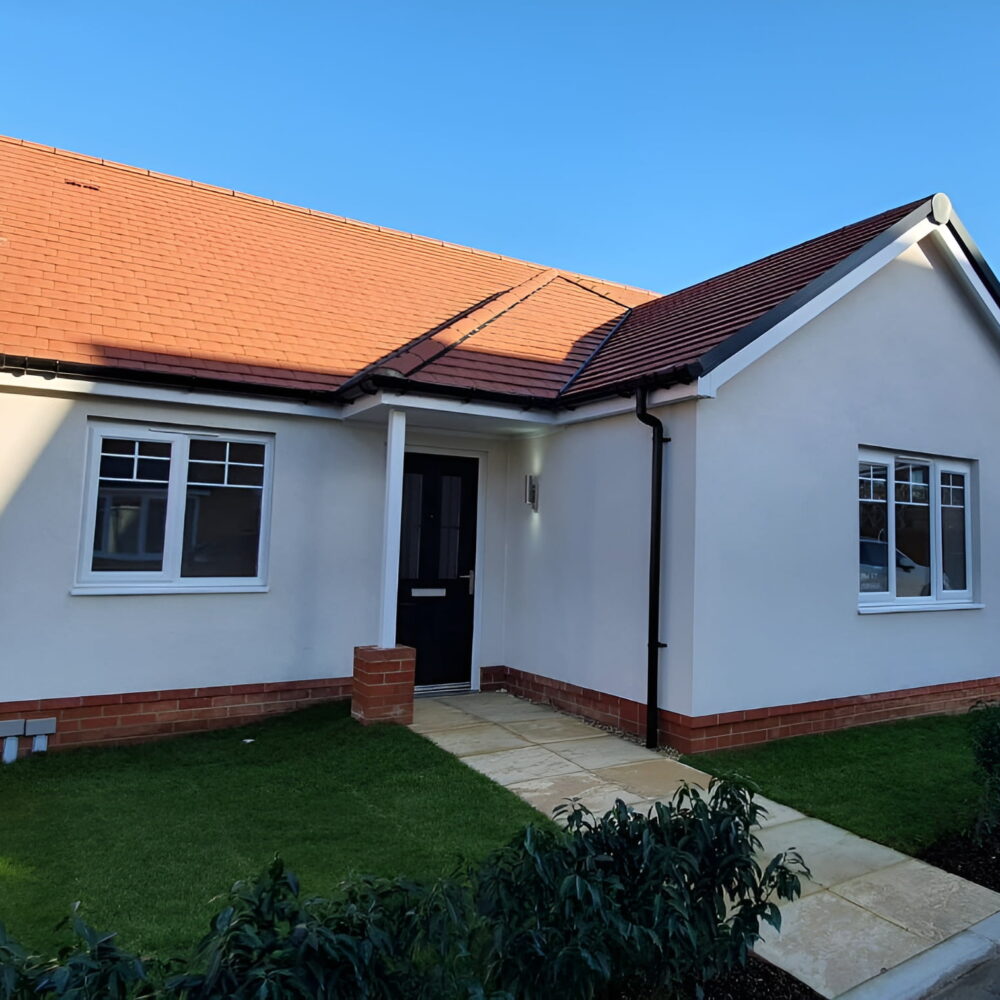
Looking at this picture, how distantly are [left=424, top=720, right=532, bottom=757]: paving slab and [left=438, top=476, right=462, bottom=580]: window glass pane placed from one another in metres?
2.09

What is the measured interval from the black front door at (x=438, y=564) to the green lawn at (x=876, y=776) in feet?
11.0

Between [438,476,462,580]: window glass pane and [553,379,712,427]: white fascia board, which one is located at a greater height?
[553,379,712,427]: white fascia board

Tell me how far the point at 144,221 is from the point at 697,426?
7.42 m

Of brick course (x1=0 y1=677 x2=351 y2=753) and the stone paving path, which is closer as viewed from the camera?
the stone paving path

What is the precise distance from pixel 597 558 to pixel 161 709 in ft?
15.1

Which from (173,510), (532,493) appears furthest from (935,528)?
(173,510)

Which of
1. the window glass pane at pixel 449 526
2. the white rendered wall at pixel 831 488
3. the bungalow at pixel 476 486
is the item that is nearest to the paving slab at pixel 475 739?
the bungalow at pixel 476 486

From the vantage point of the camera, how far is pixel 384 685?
6680 millimetres

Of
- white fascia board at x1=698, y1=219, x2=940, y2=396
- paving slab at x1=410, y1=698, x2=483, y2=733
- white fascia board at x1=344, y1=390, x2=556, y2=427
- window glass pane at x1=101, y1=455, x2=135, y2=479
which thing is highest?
white fascia board at x1=698, y1=219, x2=940, y2=396

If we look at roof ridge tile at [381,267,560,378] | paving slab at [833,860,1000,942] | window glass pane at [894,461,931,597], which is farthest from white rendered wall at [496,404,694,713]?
window glass pane at [894,461,931,597]

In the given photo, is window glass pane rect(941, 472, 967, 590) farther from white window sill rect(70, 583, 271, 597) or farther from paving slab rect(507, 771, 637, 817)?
white window sill rect(70, 583, 271, 597)

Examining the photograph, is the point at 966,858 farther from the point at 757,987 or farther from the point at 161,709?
the point at 161,709

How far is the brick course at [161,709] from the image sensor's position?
20.4 feet

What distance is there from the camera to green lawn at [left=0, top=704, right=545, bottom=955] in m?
3.56
